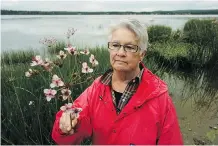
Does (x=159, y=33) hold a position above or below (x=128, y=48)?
below

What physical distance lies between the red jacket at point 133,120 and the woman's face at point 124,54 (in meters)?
0.15

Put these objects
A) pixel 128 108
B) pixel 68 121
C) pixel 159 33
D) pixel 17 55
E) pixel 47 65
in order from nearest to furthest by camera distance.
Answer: pixel 68 121 < pixel 128 108 < pixel 47 65 < pixel 17 55 < pixel 159 33

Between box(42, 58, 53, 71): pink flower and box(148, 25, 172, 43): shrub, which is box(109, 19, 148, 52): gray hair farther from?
box(148, 25, 172, 43): shrub

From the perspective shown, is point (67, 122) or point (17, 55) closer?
point (67, 122)

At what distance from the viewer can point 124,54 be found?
6.43 feet

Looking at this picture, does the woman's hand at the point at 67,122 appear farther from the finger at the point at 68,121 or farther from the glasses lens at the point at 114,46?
the glasses lens at the point at 114,46

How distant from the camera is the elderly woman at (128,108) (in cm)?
195

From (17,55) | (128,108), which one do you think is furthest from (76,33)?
(128,108)

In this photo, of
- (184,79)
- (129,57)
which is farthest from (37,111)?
(184,79)

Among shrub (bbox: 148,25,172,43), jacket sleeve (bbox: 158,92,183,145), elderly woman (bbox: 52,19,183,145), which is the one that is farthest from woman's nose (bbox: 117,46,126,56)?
shrub (bbox: 148,25,172,43)

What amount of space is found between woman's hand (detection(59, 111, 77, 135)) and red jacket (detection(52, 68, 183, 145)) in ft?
0.44

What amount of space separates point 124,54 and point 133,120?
0.42 meters

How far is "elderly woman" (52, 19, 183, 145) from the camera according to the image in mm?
1949

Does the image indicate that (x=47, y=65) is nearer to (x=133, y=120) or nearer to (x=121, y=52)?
(x=121, y=52)
